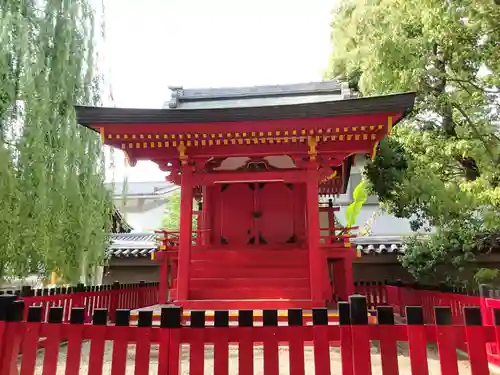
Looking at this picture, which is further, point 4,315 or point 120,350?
point 4,315

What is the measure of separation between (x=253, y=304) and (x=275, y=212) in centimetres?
330

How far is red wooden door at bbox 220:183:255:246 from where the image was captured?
32.5 feet

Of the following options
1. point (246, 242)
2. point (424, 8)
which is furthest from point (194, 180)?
point (424, 8)

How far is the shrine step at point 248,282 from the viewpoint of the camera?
7.79 m

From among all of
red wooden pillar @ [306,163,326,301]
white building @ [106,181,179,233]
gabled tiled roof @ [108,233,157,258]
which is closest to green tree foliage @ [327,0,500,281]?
red wooden pillar @ [306,163,326,301]

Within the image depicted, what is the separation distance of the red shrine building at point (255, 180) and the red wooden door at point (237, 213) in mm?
26

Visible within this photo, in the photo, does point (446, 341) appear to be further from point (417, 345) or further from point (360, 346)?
point (360, 346)

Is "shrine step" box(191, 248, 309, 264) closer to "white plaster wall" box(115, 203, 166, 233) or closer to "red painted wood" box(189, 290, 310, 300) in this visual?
"red painted wood" box(189, 290, 310, 300)

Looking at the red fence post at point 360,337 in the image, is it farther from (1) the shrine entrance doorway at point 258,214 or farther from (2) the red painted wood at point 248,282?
(1) the shrine entrance doorway at point 258,214

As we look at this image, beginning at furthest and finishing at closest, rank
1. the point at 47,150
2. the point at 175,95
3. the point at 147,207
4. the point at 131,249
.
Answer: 1. the point at 147,207
2. the point at 131,249
3. the point at 175,95
4. the point at 47,150

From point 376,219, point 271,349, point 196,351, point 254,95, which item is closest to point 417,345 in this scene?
point 271,349

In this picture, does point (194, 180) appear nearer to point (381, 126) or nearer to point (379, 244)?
point (381, 126)

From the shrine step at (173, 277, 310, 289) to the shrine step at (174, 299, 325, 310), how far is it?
54 centimetres

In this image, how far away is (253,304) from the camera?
7176 millimetres
